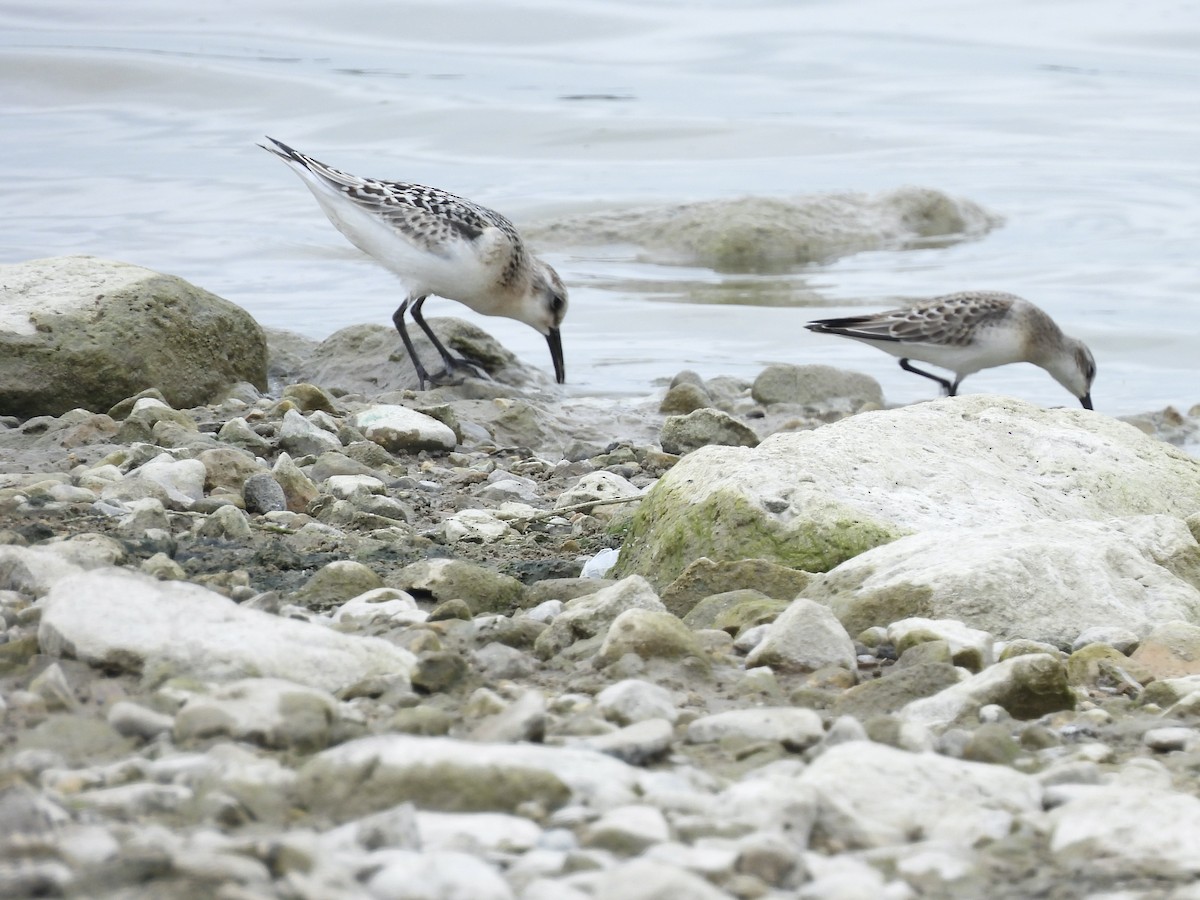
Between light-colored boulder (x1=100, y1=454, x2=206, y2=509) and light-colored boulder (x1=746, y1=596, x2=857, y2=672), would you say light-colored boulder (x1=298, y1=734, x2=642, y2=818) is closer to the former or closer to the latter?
light-colored boulder (x1=746, y1=596, x2=857, y2=672)

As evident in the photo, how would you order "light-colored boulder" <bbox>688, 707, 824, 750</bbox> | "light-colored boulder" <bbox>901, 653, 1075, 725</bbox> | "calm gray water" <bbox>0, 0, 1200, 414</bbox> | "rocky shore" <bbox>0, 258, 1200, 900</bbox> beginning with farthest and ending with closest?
"calm gray water" <bbox>0, 0, 1200, 414</bbox> → "light-colored boulder" <bbox>901, 653, 1075, 725</bbox> → "light-colored boulder" <bbox>688, 707, 824, 750</bbox> → "rocky shore" <bbox>0, 258, 1200, 900</bbox>

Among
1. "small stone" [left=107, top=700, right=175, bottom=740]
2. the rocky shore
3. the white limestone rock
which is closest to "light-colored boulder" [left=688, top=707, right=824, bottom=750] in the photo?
the rocky shore

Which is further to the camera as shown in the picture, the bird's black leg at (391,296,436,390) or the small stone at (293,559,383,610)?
the bird's black leg at (391,296,436,390)

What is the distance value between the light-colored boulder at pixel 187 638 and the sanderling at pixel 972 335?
6620mm

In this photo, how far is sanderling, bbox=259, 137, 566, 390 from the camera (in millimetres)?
9430

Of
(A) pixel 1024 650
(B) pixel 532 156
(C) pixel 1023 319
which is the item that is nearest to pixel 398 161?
(B) pixel 532 156

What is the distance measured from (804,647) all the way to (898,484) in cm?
135

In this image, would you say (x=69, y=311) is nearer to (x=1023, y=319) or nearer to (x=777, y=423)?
(x=777, y=423)

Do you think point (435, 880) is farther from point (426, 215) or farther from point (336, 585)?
point (426, 215)

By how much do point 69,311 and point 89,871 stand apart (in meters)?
5.71

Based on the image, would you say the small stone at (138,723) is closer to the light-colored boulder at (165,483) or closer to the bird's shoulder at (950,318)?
the light-colored boulder at (165,483)

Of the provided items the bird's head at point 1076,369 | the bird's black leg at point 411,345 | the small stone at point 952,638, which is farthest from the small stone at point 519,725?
the bird's head at point 1076,369

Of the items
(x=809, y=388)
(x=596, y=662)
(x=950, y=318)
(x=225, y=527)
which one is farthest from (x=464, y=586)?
(x=950, y=318)

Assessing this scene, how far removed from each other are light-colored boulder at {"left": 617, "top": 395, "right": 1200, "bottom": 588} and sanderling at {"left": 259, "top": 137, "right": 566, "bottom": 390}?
4.26m
